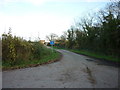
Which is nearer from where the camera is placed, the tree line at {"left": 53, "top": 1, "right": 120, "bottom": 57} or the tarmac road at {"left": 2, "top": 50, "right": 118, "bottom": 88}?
the tarmac road at {"left": 2, "top": 50, "right": 118, "bottom": 88}

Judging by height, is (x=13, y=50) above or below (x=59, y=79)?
above

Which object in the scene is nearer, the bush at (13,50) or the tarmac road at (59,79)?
the tarmac road at (59,79)

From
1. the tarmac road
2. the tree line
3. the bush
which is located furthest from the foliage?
the tree line

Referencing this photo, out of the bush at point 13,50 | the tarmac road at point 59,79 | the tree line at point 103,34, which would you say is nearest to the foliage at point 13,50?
the bush at point 13,50

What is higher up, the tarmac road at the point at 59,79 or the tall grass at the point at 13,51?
the tall grass at the point at 13,51

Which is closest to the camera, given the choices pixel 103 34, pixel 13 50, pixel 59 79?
pixel 59 79

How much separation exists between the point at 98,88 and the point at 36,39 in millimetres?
10516

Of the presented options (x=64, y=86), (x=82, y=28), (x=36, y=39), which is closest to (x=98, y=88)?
(x=64, y=86)

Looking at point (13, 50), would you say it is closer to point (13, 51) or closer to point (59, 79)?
point (13, 51)

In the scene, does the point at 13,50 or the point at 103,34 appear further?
the point at 103,34

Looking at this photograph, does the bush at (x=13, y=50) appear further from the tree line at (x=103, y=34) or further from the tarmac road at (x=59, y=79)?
the tree line at (x=103, y=34)

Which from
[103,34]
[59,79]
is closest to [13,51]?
[59,79]

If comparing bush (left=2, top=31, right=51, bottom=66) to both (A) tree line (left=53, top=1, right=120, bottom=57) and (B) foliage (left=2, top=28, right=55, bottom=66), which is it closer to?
(B) foliage (left=2, top=28, right=55, bottom=66)

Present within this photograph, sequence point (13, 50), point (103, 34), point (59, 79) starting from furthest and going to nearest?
point (103, 34)
point (13, 50)
point (59, 79)
